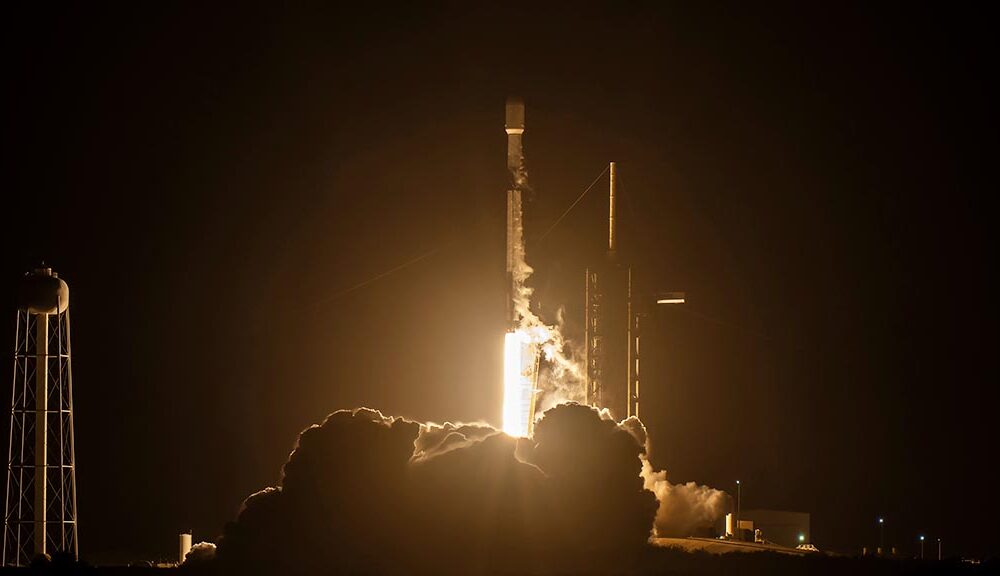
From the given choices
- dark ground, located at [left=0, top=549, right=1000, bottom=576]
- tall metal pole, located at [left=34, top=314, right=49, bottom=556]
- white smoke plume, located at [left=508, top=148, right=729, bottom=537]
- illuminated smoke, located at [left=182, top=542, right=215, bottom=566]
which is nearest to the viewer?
dark ground, located at [left=0, top=549, right=1000, bottom=576]

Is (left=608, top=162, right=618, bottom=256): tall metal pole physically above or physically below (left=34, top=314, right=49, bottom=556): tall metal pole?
above

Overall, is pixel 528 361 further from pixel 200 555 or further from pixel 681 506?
pixel 200 555

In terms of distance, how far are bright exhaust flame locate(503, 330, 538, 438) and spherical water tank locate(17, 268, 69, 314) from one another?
1870 centimetres

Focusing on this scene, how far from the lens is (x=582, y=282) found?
8581 cm

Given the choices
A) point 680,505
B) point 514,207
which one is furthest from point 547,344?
point 680,505

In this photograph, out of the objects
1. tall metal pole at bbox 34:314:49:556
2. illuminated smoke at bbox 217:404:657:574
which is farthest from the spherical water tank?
illuminated smoke at bbox 217:404:657:574

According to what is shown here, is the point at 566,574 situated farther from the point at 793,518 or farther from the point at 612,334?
the point at 793,518

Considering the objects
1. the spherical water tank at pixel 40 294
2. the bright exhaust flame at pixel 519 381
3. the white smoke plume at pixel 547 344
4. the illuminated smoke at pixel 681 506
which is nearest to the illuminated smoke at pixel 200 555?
the spherical water tank at pixel 40 294

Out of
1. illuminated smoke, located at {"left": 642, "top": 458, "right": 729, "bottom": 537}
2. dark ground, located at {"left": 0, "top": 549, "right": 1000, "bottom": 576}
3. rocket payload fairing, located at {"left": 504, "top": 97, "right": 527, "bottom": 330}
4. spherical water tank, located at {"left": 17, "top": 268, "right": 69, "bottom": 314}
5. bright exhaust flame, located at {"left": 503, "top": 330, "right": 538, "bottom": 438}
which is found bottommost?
dark ground, located at {"left": 0, "top": 549, "right": 1000, "bottom": 576}

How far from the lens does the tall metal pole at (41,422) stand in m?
78.1

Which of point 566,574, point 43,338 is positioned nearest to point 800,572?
point 566,574

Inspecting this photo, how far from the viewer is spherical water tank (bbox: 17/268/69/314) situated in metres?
78.2

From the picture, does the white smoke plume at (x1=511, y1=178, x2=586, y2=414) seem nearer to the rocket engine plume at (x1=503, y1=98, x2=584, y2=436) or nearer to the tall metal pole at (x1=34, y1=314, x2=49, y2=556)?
the rocket engine plume at (x1=503, y1=98, x2=584, y2=436)

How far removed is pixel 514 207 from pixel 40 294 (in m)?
19.9
